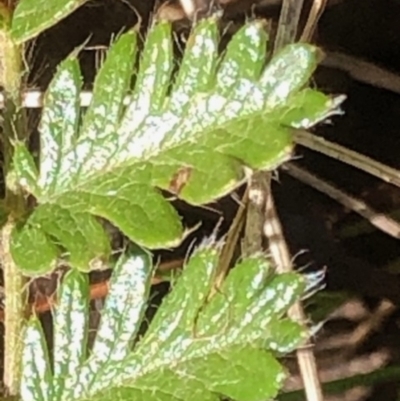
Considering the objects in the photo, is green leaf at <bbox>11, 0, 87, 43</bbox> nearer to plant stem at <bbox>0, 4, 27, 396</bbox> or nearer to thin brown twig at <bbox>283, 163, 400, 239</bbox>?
plant stem at <bbox>0, 4, 27, 396</bbox>

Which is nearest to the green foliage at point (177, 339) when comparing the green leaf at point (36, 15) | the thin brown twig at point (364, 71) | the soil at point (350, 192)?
the green leaf at point (36, 15)

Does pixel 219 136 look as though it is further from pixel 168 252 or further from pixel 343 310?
pixel 343 310

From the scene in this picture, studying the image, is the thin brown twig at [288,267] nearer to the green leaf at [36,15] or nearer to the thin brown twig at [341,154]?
the thin brown twig at [341,154]

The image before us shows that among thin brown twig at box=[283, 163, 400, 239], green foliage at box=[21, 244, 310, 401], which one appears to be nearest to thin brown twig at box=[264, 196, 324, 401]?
thin brown twig at box=[283, 163, 400, 239]

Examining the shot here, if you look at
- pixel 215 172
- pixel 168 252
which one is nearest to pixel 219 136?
pixel 215 172

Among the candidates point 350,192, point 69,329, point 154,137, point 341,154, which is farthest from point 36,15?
point 350,192

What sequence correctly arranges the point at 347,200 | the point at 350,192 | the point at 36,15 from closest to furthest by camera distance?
the point at 36,15, the point at 347,200, the point at 350,192

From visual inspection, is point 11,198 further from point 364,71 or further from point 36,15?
point 364,71
